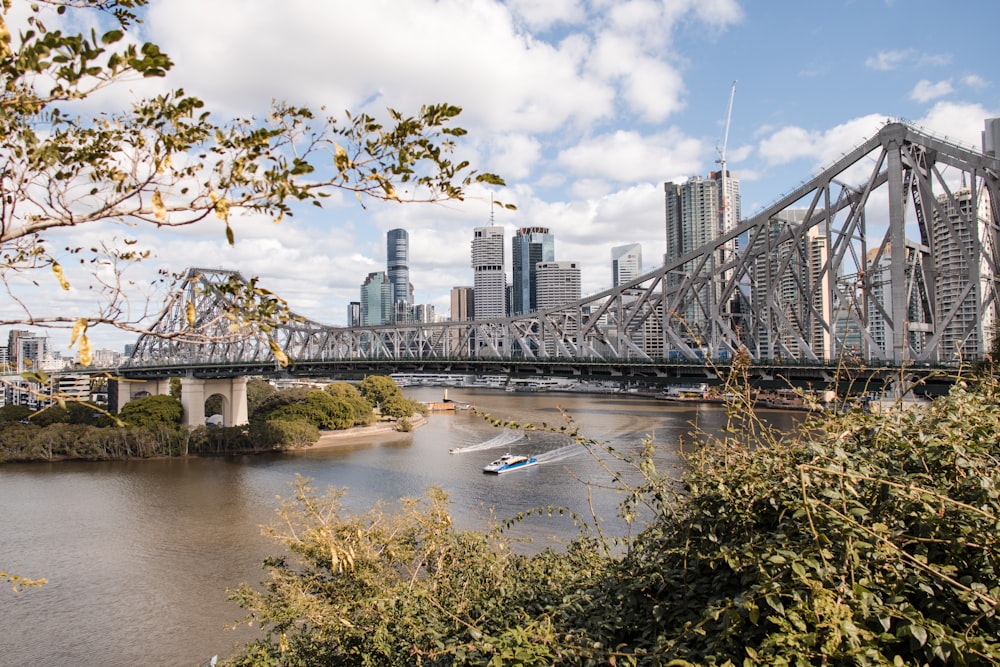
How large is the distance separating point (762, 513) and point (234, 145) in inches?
116

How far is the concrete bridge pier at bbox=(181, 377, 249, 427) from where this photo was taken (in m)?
31.7

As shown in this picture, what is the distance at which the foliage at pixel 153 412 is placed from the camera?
1106 inches

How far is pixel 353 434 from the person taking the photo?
30422 mm

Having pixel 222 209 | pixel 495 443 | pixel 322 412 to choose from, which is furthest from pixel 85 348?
pixel 322 412

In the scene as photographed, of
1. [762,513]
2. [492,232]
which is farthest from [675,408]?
[492,232]

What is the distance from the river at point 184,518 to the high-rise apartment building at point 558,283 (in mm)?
75744

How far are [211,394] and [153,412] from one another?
516 centimetres

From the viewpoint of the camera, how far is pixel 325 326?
141 ft

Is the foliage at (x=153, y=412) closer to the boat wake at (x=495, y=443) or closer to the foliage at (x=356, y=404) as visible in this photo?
the foliage at (x=356, y=404)

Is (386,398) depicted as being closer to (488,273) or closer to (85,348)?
(85,348)

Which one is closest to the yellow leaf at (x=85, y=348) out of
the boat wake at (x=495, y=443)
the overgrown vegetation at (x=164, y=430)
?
the overgrown vegetation at (x=164, y=430)

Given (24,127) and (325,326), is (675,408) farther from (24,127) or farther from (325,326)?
(24,127)

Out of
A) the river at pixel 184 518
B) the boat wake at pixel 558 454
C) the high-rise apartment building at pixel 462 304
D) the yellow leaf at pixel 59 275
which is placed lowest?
the river at pixel 184 518

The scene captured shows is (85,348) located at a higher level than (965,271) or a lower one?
lower
